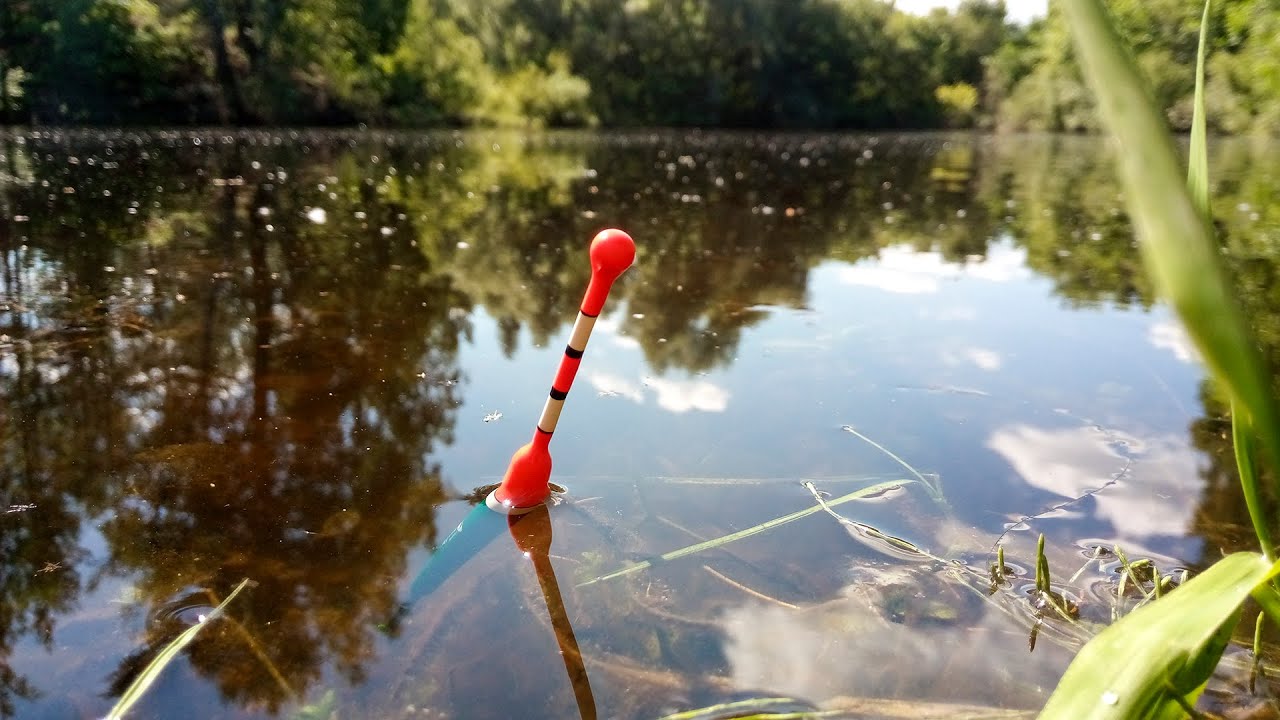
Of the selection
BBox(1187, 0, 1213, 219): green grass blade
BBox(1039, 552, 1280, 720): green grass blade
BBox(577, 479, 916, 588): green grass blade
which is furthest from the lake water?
BBox(1187, 0, 1213, 219): green grass blade

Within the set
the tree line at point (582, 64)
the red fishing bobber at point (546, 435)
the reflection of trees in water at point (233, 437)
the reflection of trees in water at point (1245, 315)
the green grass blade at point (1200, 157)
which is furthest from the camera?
the tree line at point (582, 64)

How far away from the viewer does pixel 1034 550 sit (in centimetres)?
229

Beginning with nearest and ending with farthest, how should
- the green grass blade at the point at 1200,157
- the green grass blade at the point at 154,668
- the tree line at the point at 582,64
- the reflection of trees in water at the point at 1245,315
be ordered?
1. the green grass blade at the point at 1200,157
2. the green grass blade at the point at 154,668
3. the reflection of trees in water at the point at 1245,315
4. the tree line at the point at 582,64

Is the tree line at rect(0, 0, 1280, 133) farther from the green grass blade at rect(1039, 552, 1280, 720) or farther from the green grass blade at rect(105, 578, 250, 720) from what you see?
the green grass blade at rect(105, 578, 250, 720)

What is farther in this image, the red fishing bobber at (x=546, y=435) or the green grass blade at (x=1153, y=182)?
the red fishing bobber at (x=546, y=435)

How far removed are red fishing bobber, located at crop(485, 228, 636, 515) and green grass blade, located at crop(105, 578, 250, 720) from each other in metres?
0.82

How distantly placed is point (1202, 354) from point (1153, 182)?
130 millimetres

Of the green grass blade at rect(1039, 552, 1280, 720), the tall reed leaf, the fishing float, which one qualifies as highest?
the fishing float

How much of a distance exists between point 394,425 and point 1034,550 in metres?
2.16

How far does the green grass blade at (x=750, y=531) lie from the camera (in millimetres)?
2168

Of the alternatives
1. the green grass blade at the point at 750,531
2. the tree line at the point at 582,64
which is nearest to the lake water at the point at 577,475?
the green grass blade at the point at 750,531

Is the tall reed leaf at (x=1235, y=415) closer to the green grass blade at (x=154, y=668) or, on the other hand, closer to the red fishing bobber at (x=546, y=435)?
the red fishing bobber at (x=546, y=435)

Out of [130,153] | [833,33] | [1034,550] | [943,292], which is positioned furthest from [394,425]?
[833,33]

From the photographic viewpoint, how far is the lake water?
1.77 meters
